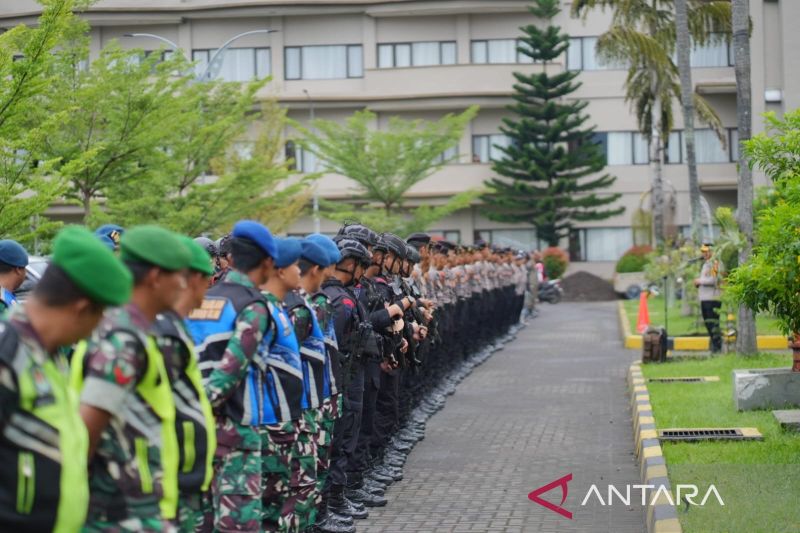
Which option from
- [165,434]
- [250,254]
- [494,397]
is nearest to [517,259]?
[494,397]

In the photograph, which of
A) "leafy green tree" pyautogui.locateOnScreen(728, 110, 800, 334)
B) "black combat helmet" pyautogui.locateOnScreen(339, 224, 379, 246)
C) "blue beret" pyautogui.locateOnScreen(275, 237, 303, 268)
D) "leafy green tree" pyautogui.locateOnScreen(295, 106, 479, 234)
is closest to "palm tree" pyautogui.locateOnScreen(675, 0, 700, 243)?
"leafy green tree" pyautogui.locateOnScreen(295, 106, 479, 234)

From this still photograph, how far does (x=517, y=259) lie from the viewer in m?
32.4

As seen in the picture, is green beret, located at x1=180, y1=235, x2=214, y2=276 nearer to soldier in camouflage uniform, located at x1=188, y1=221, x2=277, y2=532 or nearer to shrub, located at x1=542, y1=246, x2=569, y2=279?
soldier in camouflage uniform, located at x1=188, y1=221, x2=277, y2=532

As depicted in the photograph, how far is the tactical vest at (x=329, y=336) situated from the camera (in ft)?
29.4

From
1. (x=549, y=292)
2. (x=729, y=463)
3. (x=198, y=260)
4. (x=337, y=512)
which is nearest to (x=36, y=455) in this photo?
(x=198, y=260)

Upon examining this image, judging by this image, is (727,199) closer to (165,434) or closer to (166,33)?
(166,33)

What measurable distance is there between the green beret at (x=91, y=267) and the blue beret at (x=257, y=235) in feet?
8.55

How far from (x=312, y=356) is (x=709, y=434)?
541cm

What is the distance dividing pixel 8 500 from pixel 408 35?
162ft

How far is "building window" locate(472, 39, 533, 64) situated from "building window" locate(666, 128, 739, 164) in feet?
23.6

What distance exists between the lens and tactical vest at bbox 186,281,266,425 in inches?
260

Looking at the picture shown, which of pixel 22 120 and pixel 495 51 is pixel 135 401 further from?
pixel 495 51

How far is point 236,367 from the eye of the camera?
20.9ft

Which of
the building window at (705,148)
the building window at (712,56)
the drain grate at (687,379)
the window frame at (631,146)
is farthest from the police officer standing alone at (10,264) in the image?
the building window at (712,56)
